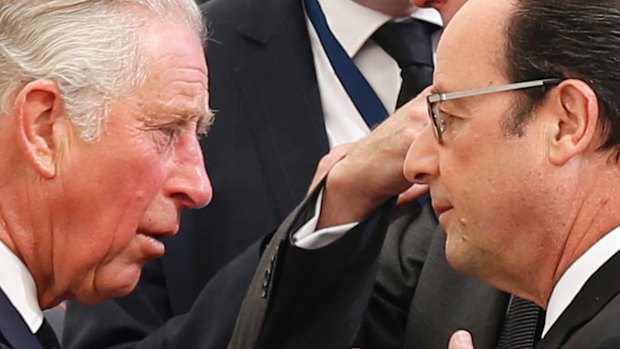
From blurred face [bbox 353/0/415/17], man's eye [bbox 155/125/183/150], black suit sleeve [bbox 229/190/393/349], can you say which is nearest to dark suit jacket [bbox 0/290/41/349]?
man's eye [bbox 155/125/183/150]

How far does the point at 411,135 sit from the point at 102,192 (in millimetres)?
720

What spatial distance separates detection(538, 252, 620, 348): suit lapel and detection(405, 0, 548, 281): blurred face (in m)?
0.16

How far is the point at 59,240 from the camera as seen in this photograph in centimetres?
322

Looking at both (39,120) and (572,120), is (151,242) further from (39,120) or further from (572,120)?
(572,120)

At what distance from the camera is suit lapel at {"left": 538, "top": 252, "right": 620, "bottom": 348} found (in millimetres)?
2818

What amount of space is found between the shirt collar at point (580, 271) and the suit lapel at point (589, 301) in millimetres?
34

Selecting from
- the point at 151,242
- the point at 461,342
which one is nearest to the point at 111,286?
the point at 151,242

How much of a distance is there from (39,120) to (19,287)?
31 centimetres

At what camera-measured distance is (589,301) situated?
2838 millimetres

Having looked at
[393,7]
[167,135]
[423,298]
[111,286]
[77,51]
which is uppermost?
[77,51]

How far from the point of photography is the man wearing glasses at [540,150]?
2910 millimetres

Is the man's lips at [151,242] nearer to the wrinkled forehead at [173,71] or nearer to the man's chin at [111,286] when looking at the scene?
the man's chin at [111,286]

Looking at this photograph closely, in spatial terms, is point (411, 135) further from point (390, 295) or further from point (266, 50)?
point (266, 50)

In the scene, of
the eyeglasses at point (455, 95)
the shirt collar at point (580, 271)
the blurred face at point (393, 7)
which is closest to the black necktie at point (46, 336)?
the eyeglasses at point (455, 95)
